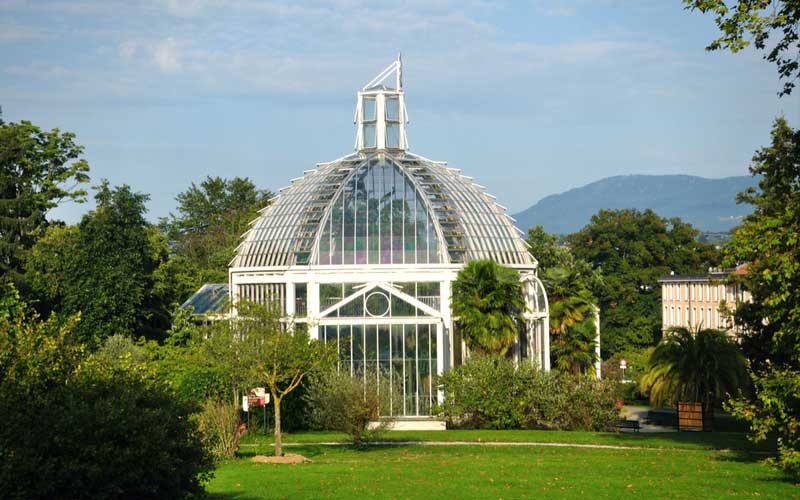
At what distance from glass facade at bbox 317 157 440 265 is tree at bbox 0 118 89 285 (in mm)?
17368

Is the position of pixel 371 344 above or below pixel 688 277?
below

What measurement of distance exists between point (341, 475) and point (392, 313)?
1772cm

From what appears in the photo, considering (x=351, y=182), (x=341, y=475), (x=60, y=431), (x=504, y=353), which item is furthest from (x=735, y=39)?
(x=351, y=182)

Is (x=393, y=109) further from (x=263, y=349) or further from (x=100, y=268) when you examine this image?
(x=263, y=349)

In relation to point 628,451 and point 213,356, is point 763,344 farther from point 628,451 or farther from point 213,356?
point 213,356

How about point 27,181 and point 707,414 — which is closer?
point 707,414

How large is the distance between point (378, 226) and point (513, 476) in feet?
72.6

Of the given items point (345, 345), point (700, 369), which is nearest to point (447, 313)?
point (345, 345)

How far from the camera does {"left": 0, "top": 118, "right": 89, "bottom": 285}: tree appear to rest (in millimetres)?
55312

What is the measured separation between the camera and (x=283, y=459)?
30.3 metres

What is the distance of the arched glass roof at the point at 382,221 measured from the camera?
44.7 m

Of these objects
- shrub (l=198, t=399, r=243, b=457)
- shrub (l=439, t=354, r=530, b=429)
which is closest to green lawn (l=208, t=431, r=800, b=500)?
shrub (l=198, t=399, r=243, b=457)

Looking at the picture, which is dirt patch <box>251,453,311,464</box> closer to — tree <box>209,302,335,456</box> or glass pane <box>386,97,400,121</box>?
tree <box>209,302,335,456</box>

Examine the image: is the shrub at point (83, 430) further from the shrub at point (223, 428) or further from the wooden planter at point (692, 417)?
the wooden planter at point (692, 417)
